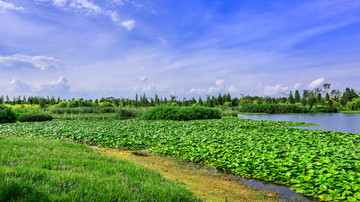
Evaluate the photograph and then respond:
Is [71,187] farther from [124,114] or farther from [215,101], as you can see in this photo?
[215,101]

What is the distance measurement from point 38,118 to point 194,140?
1879 centimetres

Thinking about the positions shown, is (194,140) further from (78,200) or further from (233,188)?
(78,200)

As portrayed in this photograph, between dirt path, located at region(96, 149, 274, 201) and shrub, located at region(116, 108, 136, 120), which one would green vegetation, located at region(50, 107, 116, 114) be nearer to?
shrub, located at region(116, 108, 136, 120)

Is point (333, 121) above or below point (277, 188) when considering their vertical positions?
above

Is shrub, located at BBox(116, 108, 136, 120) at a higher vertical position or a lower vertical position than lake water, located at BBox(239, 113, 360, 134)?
higher

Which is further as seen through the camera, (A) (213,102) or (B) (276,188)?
(A) (213,102)

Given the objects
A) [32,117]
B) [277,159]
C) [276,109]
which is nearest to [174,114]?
[32,117]

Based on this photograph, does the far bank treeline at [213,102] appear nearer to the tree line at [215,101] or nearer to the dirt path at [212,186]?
the tree line at [215,101]

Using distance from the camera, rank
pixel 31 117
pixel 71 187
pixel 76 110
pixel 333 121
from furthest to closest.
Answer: pixel 76 110 → pixel 333 121 → pixel 31 117 → pixel 71 187

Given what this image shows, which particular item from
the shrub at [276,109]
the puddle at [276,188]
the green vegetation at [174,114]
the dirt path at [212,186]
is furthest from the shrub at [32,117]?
the shrub at [276,109]

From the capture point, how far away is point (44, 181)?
3023mm

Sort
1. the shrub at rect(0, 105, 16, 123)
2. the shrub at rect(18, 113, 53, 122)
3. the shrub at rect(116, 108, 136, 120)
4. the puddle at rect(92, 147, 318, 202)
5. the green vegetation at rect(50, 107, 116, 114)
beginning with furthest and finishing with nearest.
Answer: the green vegetation at rect(50, 107, 116, 114), the shrub at rect(116, 108, 136, 120), the shrub at rect(18, 113, 53, 122), the shrub at rect(0, 105, 16, 123), the puddle at rect(92, 147, 318, 202)

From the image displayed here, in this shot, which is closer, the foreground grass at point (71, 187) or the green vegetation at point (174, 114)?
the foreground grass at point (71, 187)

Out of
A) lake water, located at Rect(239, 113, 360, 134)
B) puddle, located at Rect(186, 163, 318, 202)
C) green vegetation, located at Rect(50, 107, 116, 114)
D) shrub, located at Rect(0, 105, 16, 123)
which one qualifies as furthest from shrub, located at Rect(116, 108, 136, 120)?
puddle, located at Rect(186, 163, 318, 202)
